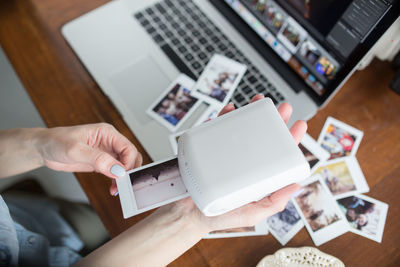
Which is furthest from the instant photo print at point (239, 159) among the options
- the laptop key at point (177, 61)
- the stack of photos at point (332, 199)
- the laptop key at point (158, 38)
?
the laptop key at point (158, 38)

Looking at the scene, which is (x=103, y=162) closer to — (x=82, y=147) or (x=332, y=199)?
(x=82, y=147)

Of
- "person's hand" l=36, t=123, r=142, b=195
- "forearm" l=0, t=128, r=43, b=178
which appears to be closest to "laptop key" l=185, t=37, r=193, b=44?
"person's hand" l=36, t=123, r=142, b=195

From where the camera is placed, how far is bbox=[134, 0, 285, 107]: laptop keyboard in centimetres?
82

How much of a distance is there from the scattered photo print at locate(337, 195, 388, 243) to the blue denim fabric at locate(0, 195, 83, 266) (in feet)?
2.15

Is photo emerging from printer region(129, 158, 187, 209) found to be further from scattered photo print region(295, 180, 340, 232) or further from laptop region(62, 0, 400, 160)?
scattered photo print region(295, 180, 340, 232)

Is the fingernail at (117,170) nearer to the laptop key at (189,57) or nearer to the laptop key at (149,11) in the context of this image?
the laptop key at (189,57)

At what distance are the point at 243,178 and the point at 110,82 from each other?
0.51 metres

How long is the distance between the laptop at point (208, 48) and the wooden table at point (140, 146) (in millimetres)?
46

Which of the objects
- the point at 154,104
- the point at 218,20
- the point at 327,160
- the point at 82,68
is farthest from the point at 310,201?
the point at 82,68

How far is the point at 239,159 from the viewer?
512 millimetres

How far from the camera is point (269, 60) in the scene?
2.69 ft

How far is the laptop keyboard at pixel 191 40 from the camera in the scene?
2.69ft

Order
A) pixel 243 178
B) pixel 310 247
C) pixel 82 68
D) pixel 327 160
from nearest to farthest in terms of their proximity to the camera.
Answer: pixel 243 178
pixel 310 247
pixel 327 160
pixel 82 68

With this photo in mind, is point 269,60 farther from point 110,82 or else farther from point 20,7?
point 20,7
